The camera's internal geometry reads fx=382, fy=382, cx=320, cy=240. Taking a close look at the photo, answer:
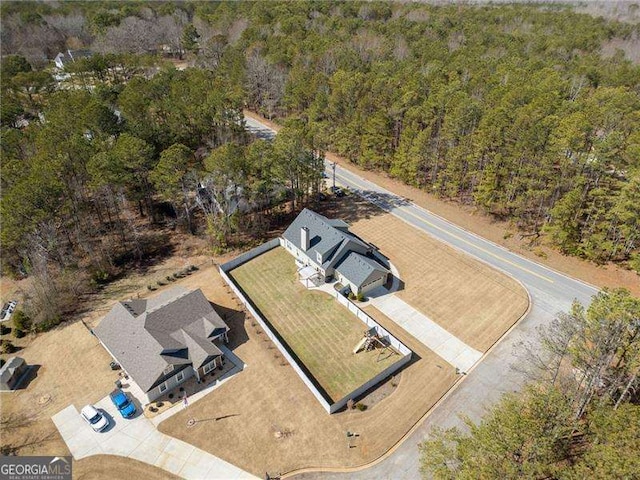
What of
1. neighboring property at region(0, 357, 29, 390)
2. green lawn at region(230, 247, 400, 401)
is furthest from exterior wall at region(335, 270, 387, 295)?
neighboring property at region(0, 357, 29, 390)

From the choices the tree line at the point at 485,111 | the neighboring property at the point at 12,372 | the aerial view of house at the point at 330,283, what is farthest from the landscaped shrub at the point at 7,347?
the tree line at the point at 485,111

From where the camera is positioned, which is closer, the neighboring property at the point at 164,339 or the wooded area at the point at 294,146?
the neighboring property at the point at 164,339

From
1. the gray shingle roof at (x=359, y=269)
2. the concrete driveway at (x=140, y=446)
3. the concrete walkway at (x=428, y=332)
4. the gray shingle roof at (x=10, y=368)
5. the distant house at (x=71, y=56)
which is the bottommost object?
the concrete driveway at (x=140, y=446)

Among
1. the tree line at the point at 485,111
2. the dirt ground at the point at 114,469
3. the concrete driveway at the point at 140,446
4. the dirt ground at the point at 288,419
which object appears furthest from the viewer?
the tree line at the point at 485,111

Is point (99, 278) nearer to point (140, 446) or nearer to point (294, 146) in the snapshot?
point (140, 446)

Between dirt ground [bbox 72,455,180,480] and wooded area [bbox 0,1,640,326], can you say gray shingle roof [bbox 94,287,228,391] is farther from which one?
wooded area [bbox 0,1,640,326]

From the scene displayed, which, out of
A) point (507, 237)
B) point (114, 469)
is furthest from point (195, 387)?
point (507, 237)

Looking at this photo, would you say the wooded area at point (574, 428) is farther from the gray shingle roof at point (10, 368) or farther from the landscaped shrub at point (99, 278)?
the landscaped shrub at point (99, 278)
